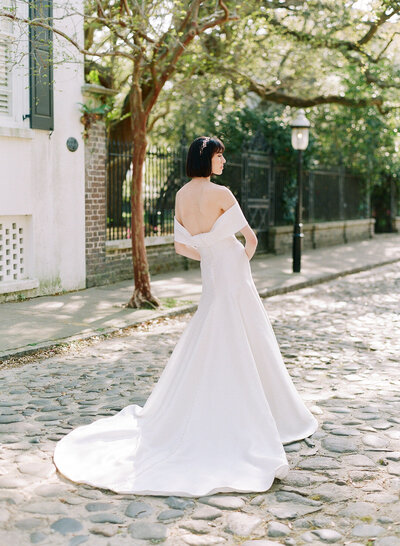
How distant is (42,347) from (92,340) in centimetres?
85

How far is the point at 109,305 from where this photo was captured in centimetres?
1096

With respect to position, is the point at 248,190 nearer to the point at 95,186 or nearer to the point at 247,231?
the point at 95,186

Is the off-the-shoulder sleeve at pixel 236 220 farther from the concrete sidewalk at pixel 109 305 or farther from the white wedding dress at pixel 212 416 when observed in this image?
the concrete sidewalk at pixel 109 305

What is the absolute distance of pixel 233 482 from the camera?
4.11 metres

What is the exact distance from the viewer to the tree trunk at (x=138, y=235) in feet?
35.1

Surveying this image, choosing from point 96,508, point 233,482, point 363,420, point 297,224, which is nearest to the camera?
point 96,508

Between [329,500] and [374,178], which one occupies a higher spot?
[374,178]

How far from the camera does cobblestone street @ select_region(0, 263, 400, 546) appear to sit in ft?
11.8

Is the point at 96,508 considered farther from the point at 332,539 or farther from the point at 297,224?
the point at 297,224

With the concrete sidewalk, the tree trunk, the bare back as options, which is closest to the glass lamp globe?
the concrete sidewalk

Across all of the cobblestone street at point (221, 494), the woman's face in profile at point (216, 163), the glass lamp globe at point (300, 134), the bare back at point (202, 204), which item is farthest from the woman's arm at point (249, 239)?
the glass lamp globe at point (300, 134)

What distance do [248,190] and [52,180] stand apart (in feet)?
27.2

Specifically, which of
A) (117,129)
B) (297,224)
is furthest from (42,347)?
(117,129)

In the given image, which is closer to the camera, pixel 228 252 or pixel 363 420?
pixel 228 252
